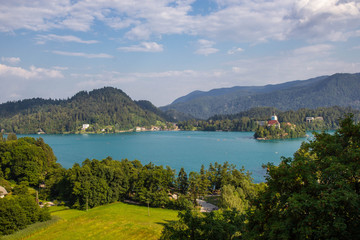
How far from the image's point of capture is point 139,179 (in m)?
37.9

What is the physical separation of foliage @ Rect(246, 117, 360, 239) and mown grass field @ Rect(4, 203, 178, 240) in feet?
53.6

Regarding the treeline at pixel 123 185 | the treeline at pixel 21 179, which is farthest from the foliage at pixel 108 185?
the treeline at pixel 21 179

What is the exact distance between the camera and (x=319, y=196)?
830 centimetres

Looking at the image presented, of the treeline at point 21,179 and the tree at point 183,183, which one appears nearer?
the treeline at point 21,179

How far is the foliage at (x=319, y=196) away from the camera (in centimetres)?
734

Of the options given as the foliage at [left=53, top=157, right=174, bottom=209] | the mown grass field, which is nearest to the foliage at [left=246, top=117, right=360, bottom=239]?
the mown grass field

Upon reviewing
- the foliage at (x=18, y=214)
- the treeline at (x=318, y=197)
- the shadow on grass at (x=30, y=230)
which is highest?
the treeline at (x=318, y=197)

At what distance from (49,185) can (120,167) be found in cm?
1034

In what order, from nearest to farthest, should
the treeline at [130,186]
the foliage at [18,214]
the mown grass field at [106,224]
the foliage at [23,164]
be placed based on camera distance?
the mown grass field at [106,224] < the foliage at [18,214] < the treeline at [130,186] < the foliage at [23,164]

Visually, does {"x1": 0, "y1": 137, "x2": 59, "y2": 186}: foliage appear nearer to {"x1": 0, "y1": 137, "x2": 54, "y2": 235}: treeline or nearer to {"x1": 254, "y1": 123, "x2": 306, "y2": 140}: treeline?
{"x1": 0, "y1": 137, "x2": 54, "y2": 235}: treeline

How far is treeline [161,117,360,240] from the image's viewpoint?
7348mm

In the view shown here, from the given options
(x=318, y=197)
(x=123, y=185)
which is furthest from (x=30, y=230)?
(x=318, y=197)

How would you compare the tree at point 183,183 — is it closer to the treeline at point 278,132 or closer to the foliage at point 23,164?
the foliage at point 23,164

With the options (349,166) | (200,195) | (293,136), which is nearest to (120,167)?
(200,195)
